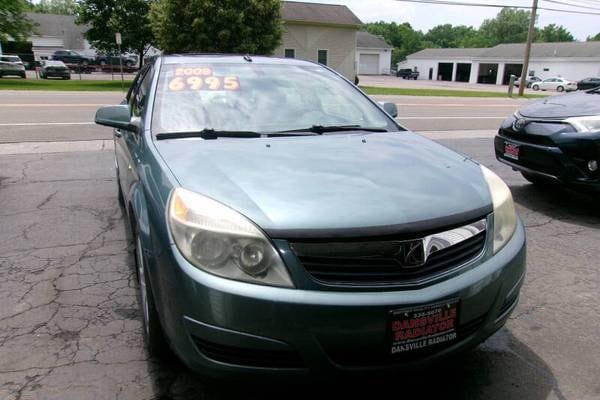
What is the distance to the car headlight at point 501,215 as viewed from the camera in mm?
2324

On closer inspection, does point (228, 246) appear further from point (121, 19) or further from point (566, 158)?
point (121, 19)

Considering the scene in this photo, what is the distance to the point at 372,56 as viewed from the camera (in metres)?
71.7

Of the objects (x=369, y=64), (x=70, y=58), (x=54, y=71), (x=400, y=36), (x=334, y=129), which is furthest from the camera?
(x=400, y=36)

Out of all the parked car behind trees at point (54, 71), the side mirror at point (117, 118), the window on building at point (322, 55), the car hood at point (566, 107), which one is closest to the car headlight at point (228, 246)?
the side mirror at point (117, 118)

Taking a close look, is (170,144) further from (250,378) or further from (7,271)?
(7,271)

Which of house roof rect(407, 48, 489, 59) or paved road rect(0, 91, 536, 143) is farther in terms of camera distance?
house roof rect(407, 48, 489, 59)

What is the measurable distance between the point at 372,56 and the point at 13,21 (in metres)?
50.3

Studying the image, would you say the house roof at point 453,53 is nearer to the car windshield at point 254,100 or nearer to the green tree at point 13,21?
the green tree at point 13,21

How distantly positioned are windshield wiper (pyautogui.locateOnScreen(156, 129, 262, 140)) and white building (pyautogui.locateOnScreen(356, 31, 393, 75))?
70206 millimetres

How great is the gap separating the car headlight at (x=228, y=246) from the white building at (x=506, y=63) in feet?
217

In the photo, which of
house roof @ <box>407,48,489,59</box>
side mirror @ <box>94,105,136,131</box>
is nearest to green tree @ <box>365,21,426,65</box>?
house roof @ <box>407,48,489,59</box>

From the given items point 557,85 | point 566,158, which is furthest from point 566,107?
point 557,85

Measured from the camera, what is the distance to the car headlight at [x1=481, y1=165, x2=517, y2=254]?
232cm

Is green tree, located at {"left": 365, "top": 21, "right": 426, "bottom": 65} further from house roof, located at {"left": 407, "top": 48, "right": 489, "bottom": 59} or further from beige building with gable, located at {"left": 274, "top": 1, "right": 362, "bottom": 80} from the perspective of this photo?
beige building with gable, located at {"left": 274, "top": 1, "right": 362, "bottom": 80}
